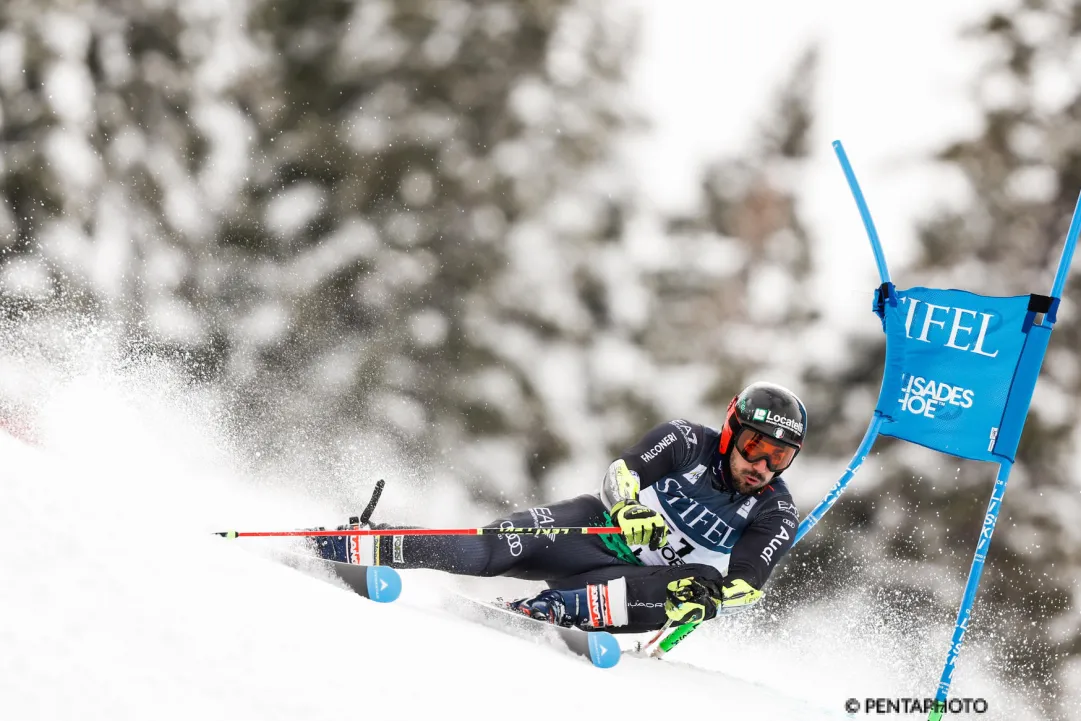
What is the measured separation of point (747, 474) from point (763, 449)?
0.40 feet

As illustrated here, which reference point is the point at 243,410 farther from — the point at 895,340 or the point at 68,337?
the point at 895,340

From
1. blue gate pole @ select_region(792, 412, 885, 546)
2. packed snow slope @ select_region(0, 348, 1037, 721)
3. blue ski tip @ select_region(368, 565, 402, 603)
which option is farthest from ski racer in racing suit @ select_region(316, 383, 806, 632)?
blue ski tip @ select_region(368, 565, 402, 603)

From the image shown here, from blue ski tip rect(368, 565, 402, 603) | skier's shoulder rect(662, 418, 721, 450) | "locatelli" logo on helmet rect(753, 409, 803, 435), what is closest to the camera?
blue ski tip rect(368, 565, 402, 603)

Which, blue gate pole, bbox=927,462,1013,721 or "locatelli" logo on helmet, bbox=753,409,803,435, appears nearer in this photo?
blue gate pole, bbox=927,462,1013,721

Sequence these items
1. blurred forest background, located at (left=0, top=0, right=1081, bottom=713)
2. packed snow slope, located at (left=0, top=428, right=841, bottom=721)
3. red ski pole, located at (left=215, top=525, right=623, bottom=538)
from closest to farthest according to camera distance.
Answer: packed snow slope, located at (left=0, top=428, right=841, bottom=721) → red ski pole, located at (left=215, top=525, right=623, bottom=538) → blurred forest background, located at (left=0, top=0, right=1081, bottom=713)

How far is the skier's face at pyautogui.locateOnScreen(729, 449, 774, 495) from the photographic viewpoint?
3930 mm

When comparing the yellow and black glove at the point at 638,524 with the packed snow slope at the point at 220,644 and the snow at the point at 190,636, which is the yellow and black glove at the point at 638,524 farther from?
the snow at the point at 190,636

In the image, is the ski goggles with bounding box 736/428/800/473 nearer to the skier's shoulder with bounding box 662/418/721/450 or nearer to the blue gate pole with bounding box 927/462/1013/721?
the skier's shoulder with bounding box 662/418/721/450

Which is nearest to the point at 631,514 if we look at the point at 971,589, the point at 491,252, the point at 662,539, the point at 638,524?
the point at 638,524

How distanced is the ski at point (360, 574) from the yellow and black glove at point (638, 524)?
35.6 inches

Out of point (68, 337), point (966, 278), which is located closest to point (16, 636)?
point (68, 337)

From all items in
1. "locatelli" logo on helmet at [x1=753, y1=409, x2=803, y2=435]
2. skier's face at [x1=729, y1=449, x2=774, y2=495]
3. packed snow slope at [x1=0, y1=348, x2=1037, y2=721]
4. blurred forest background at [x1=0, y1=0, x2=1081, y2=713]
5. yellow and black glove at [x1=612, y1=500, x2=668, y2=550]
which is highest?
blurred forest background at [x1=0, y1=0, x2=1081, y2=713]

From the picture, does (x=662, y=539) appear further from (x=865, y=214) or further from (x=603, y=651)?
(x=865, y=214)

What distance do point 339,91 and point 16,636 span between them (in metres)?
13.5
